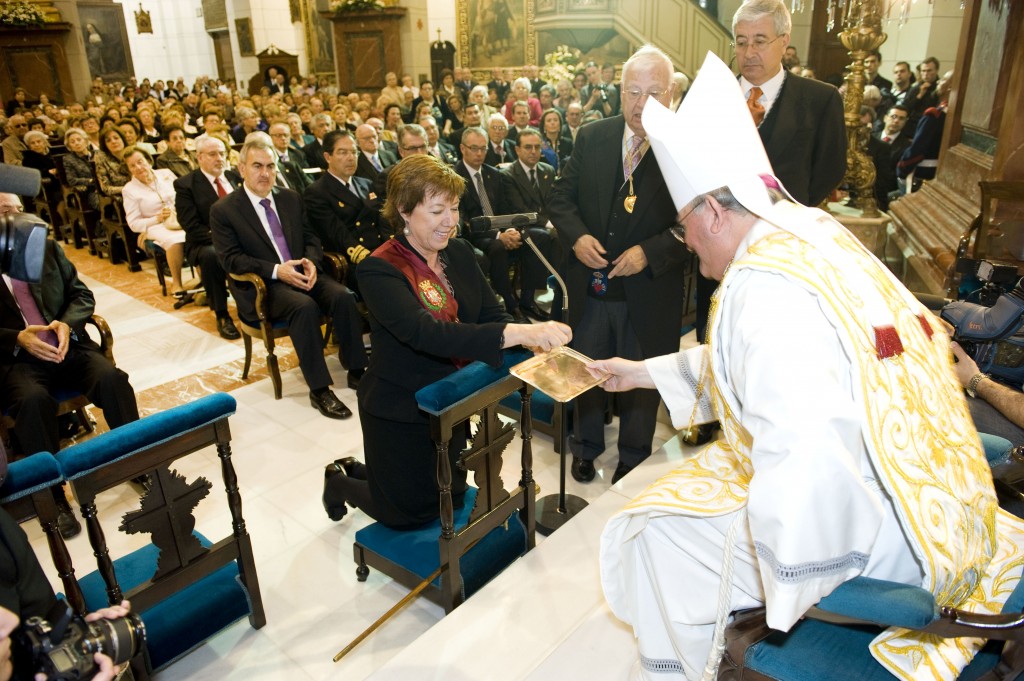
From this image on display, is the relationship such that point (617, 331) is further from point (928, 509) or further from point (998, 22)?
point (998, 22)

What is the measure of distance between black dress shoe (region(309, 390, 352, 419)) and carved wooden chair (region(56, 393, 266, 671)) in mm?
1662

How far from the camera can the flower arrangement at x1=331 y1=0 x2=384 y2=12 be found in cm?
1588

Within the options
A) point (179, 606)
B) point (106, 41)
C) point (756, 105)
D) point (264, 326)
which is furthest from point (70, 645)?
point (106, 41)

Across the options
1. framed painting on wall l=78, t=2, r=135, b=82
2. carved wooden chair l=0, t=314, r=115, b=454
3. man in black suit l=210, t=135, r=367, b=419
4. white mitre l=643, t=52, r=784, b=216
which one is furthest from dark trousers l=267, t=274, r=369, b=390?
framed painting on wall l=78, t=2, r=135, b=82

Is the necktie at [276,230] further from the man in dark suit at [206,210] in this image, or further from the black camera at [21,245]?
the black camera at [21,245]

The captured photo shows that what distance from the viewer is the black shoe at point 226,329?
18.1ft

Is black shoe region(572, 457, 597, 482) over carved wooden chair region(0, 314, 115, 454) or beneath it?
beneath

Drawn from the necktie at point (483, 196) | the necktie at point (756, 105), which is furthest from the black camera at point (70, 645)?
the necktie at point (483, 196)

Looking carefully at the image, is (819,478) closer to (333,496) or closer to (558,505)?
(558,505)

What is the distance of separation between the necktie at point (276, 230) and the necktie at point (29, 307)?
146 cm

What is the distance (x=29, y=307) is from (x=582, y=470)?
2.82 metres

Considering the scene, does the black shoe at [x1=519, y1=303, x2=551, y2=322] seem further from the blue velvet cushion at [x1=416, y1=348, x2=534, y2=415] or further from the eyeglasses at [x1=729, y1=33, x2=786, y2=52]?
the blue velvet cushion at [x1=416, y1=348, x2=534, y2=415]

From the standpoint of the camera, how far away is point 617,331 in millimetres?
3191

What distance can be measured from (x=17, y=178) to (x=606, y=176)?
2.17m
